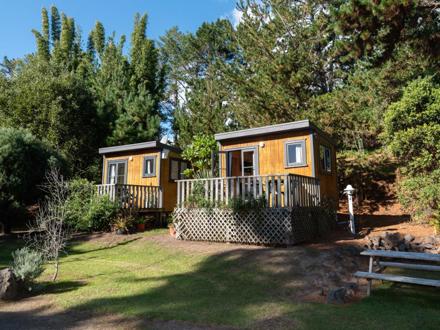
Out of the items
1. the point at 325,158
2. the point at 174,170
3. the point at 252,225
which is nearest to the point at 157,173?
the point at 174,170

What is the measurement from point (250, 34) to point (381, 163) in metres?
9.77

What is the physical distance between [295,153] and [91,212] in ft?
24.8

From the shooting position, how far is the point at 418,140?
10781 millimetres

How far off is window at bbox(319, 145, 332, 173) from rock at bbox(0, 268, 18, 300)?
9.53 metres

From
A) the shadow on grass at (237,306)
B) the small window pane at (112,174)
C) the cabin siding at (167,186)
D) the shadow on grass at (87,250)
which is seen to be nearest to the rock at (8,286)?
the shadow on grass at (237,306)

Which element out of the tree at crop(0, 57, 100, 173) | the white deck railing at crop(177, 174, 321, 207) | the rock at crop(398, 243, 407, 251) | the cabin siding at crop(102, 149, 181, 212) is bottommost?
the rock at crop(398, 243, 407, 251)

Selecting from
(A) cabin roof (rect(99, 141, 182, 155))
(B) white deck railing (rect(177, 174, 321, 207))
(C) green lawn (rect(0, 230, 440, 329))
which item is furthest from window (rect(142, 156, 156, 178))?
Answer: (C) green lawn (rect(0, 230, 440, 329))

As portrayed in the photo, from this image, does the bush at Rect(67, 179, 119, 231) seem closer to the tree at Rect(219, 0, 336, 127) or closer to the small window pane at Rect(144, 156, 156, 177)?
the small window pane at Rect(144, 156, 156, 177)

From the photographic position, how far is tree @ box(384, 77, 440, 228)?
33.4 ft

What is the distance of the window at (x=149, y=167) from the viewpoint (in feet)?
49.0

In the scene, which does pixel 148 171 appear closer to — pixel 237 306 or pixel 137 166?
pixel 137 166

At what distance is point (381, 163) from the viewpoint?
16953 mm

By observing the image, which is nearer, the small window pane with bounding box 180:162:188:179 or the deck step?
the deck step

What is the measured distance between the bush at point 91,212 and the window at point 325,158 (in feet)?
25.2
